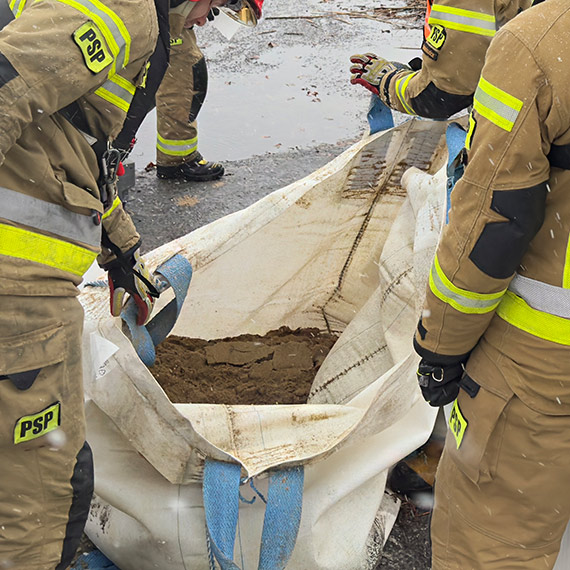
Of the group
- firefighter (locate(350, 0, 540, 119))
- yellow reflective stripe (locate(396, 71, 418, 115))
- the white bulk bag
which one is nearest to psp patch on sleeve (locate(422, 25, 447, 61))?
firefighter (locate(350, 0, 540, 119))

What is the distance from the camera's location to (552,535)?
1.56m

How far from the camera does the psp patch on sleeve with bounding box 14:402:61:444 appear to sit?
156 centimetres

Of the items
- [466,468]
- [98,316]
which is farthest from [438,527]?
[98,316]

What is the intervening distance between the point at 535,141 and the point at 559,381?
46 centimetres

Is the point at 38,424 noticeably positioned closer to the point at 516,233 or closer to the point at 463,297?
the point at 463,297

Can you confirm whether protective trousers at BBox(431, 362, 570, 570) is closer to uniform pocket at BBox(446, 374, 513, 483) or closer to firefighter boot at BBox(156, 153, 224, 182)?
uniform pocket at BBox(446, 374, 513, 483)

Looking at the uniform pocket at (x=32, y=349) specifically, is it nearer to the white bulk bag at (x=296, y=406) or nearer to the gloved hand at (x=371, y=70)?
the white bulk bag at (x=296, y=406)

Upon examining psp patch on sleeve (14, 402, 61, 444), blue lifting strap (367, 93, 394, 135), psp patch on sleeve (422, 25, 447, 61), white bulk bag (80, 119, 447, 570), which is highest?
psp patch on sleeve (422, 25, 447, 61)

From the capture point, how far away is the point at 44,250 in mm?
1549

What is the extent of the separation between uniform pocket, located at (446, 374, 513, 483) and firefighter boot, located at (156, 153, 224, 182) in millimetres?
3162

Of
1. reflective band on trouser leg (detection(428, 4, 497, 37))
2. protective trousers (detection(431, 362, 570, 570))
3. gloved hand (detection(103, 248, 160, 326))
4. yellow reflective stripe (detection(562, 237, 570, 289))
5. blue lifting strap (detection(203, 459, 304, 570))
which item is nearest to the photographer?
yellow reflective stripe (detection(562, 237, 570, 289))

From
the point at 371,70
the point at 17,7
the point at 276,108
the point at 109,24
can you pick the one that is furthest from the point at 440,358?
the point at 276,108

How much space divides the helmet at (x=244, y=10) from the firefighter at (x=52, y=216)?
18.2 inches

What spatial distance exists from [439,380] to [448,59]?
4.23ft
